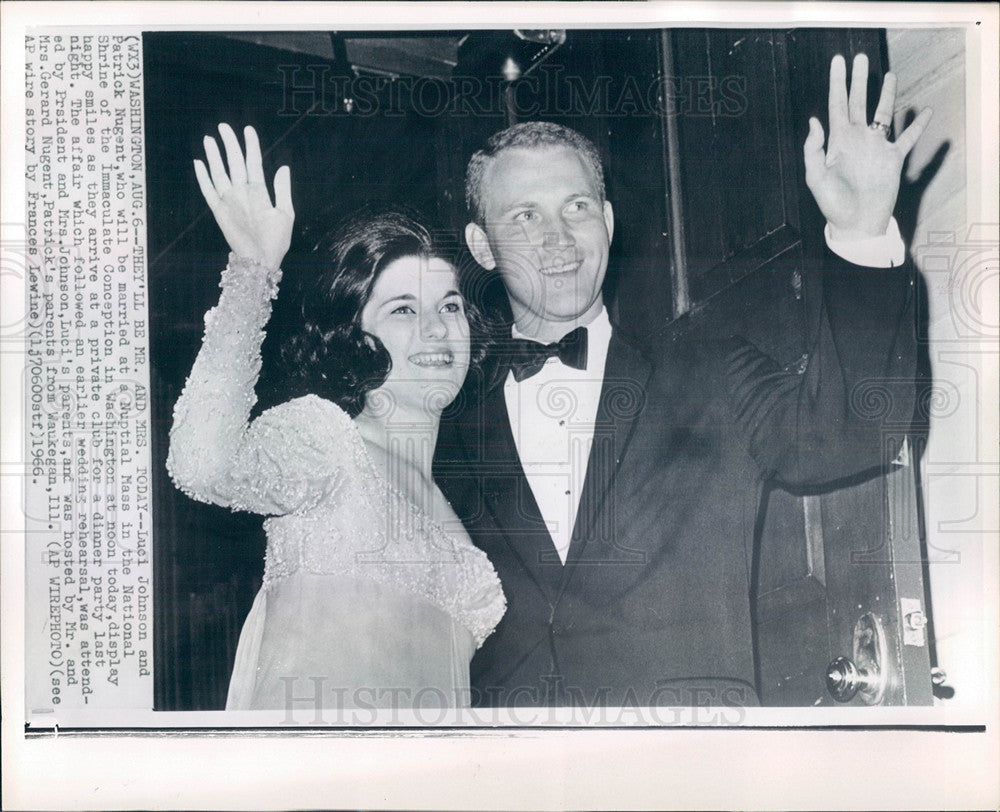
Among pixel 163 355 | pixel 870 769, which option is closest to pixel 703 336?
pixel 870 769

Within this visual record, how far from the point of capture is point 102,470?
6.25 ft

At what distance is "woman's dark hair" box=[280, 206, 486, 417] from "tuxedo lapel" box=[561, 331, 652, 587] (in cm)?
29

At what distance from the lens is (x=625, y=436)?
190 centimetres

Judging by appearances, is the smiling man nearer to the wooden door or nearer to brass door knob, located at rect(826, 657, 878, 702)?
the wooden door

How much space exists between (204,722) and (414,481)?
0.67 m

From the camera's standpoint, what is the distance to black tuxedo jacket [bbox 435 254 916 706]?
1.89m

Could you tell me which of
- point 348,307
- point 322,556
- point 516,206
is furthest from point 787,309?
point 322,556

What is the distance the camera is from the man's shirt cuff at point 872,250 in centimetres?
191

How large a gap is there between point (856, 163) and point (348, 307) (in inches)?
44.5

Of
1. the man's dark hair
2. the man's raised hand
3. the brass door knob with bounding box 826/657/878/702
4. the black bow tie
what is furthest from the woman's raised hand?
the brass door knob with bounding box 826/657/878/702

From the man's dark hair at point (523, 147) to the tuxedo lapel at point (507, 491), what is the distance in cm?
41

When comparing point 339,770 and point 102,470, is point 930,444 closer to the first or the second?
point 339,770

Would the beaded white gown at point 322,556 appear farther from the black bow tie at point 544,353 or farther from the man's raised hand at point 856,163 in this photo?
the man's raised hand at point 856,163

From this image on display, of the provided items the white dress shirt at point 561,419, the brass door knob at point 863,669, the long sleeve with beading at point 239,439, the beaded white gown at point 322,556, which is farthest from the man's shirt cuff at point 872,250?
the long sleeve with beading at point 239,439
